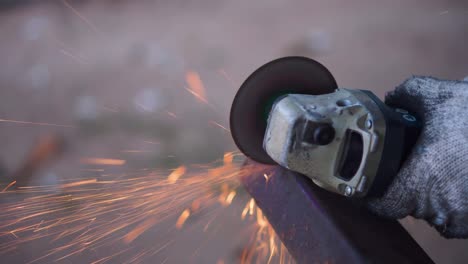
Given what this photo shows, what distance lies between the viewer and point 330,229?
1.28 meters

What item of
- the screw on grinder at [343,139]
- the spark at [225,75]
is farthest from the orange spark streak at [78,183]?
the screw on grinder at [343,139]

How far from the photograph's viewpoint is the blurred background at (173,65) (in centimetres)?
320

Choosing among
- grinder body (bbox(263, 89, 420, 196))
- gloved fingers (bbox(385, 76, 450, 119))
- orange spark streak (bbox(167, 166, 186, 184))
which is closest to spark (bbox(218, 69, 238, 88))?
orange spark streak (bbox(167, 166, 186, 184))

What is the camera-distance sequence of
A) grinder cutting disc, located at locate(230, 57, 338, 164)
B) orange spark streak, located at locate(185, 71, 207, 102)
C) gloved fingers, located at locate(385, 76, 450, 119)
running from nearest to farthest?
1. gloved fingers, located at locate(385, 76, 450, 119)
2. grinder cutting disc, located at locate(230, 57, 338, 164)
3. orange spark streak, located at locate(185, 71, 207, 102)

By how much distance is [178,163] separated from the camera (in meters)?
3.21

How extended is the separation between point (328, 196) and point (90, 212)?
242cm

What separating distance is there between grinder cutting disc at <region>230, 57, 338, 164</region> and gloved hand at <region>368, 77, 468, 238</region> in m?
0.30

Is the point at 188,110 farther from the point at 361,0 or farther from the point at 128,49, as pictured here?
the point at 361,0

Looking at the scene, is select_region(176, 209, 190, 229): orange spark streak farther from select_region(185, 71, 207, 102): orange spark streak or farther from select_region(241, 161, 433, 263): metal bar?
select_region(241, 161, 433, 263): metal bar

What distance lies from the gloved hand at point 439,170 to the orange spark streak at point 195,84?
2187 millimetres

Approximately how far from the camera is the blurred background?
3197 mm

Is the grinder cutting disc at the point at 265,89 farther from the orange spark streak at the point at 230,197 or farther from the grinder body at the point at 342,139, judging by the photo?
the orange spark streak at the point at 230,197

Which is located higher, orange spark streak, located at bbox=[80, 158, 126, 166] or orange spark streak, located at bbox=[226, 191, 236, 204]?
orange spark streak, located at bbox=[80, 158, 126, 166]

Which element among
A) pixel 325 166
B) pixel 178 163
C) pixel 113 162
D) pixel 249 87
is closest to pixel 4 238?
pixel 113 162
